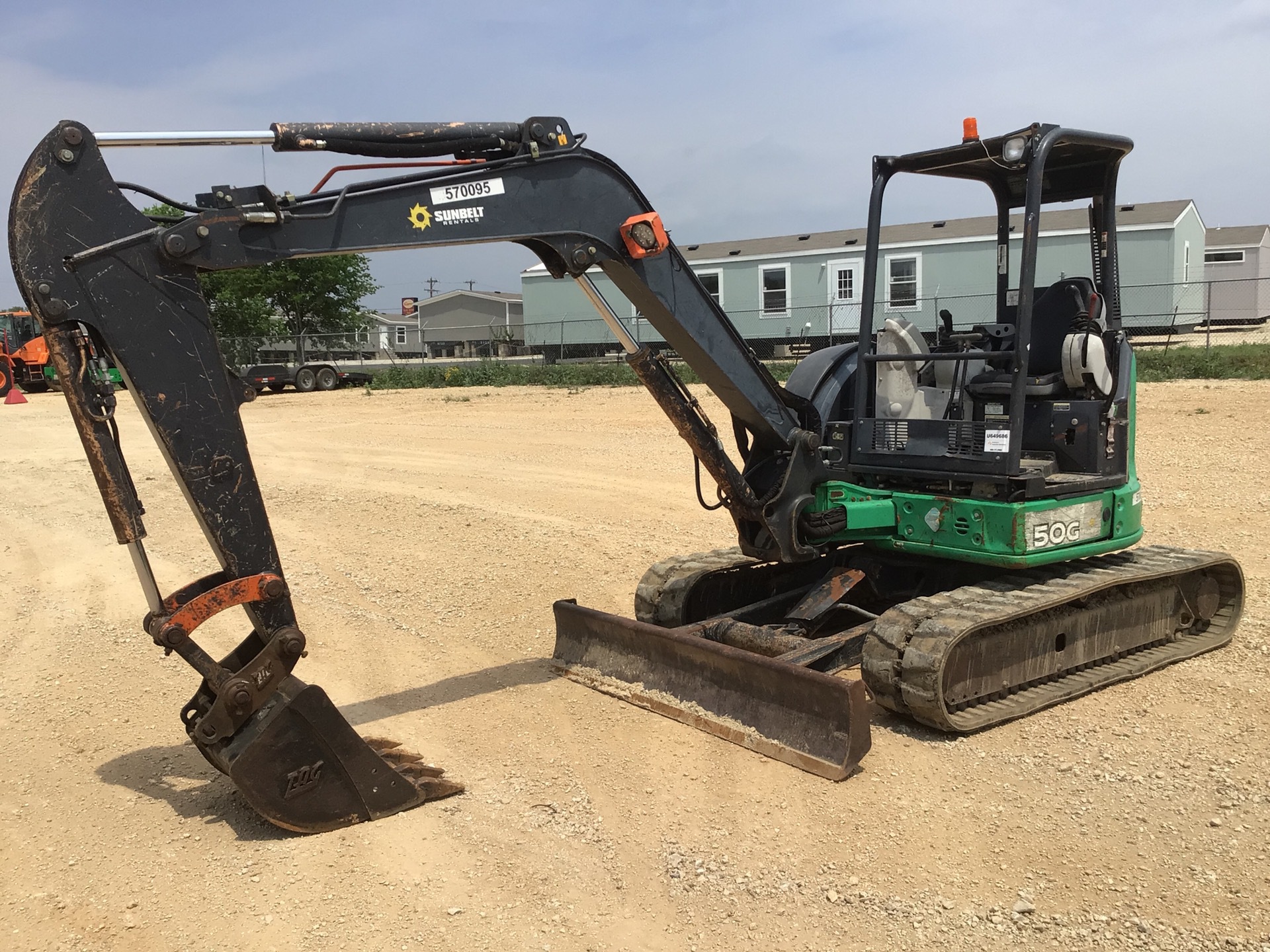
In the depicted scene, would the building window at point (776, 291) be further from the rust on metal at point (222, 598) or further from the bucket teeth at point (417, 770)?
the rust on metal at point (222, 598)

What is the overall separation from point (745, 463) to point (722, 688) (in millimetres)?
1589

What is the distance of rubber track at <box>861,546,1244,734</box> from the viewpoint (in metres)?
5.57

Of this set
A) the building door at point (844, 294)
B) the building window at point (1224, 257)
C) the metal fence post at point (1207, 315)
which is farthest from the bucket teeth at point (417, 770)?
the building window at point (1224, 257)

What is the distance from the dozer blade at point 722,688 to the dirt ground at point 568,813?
13cm

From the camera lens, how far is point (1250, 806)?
479 cm

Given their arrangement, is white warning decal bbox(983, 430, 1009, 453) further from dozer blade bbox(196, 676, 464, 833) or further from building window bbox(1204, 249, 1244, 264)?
building window bbox(1204, 249, 1244, 264)

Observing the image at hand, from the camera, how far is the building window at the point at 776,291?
113 ft

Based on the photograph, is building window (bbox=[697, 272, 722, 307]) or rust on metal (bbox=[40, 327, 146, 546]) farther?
building window (bbox=[697, 272, 722, 307])

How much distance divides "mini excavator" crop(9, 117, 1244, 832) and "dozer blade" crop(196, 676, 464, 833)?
0.01 m

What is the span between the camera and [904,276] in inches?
1278

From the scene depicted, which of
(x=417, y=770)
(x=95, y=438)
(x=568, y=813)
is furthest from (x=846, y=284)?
(x=95, y=438)

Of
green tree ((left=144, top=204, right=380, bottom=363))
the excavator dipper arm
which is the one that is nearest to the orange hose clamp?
the excavator dipper arm

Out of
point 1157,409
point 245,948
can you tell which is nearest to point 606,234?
point 245,948

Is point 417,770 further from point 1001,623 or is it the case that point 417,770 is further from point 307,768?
point 1001,623
